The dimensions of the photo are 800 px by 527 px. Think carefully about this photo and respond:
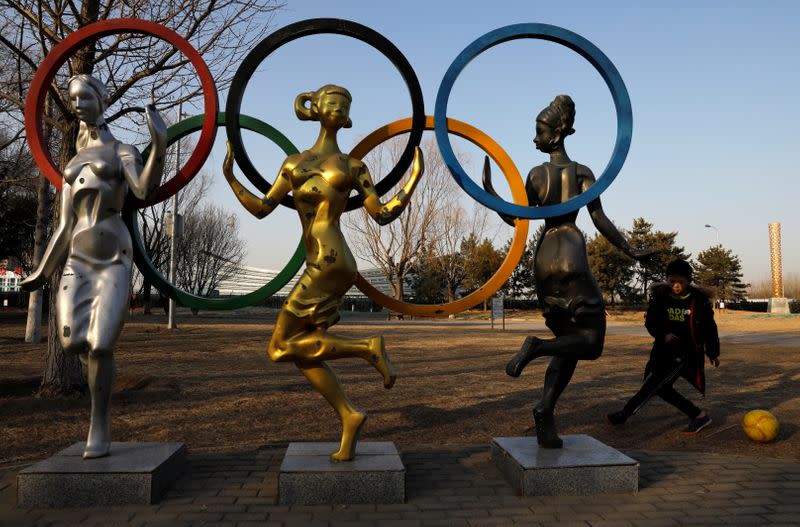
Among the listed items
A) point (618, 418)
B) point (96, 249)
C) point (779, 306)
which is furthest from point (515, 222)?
point (779, 306)

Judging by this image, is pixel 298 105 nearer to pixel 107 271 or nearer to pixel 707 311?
pixel 107 271

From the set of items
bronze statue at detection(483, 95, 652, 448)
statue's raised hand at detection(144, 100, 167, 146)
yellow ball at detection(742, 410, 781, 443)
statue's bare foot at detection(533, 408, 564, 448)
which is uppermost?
statue's raised hand at detection(144, 100, 167, 146)

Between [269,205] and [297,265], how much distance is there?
599 millimetres

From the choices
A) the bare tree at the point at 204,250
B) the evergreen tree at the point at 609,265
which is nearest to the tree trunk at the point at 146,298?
the bare tree at the point at 204,250

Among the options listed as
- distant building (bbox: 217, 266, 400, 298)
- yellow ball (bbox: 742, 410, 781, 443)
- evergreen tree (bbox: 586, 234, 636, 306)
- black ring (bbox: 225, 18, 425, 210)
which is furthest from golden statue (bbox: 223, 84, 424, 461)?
distant building (bbox: 217, 266, 400, 298)

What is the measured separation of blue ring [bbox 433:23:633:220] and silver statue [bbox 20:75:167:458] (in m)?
2.28

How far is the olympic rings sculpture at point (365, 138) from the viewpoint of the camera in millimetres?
4852

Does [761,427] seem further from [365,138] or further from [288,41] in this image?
[288,41]

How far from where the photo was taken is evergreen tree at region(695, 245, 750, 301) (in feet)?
156

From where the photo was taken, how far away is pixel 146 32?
4.92 meters

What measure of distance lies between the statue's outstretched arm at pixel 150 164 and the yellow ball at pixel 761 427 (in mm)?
6056

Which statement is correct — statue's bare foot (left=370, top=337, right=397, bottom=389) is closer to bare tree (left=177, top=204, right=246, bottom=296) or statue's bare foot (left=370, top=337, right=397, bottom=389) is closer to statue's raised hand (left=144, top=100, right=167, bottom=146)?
statue's raised hand (left=144, top=100, right=167, bottom=146)

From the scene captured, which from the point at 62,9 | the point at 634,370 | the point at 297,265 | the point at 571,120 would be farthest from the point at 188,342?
the point at 571,120

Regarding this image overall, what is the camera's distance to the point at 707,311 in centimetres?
667
